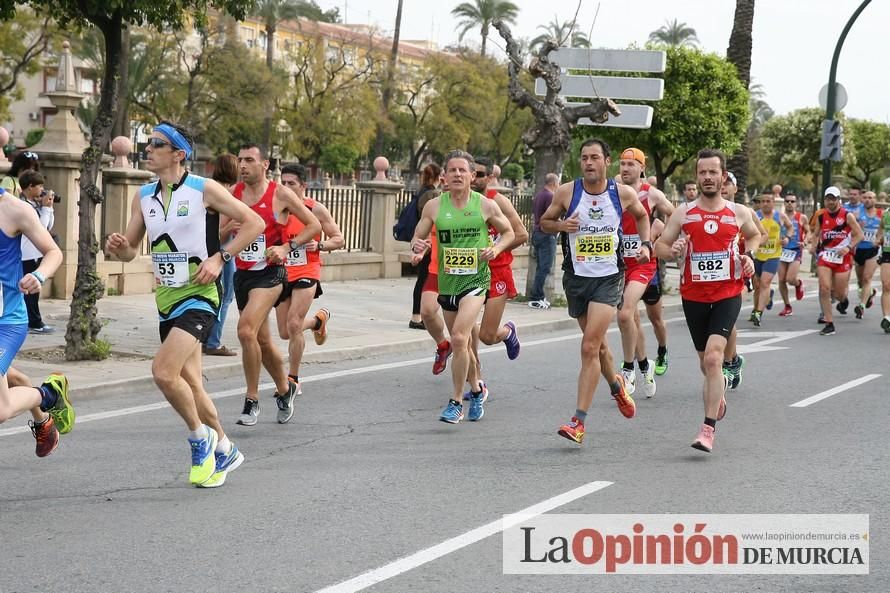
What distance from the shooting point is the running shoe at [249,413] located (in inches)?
335

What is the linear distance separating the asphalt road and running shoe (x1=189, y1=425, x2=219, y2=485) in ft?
0.30

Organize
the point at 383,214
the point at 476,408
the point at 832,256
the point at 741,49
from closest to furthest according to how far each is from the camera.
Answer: the point at 476,408, the point at 832,256, the point at 383,214, the point at 741,49

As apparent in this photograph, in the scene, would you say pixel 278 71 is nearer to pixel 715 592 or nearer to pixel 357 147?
pixel 357 147

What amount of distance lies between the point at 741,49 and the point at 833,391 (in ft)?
51.6

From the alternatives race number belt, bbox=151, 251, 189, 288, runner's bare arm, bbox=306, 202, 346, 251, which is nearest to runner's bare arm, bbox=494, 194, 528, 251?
runner's bare arm, bbox=306, 202, 346, 251

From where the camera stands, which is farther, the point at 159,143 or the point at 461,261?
the point at 461,261

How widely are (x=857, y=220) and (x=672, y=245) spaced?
10.3m

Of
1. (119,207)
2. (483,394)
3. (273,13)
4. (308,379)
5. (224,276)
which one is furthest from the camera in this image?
(273,13)

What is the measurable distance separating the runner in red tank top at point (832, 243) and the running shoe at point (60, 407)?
459 inches

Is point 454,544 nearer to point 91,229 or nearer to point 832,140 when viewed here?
point 91,229

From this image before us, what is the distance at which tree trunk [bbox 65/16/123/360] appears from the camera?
1077cm

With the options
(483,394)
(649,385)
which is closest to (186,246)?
(483,394)

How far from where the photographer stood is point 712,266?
8.23 m

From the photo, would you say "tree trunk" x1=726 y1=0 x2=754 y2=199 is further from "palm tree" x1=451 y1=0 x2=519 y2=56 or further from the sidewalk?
"palm tree" x1=451 y1=0 x2=519 y2=56
